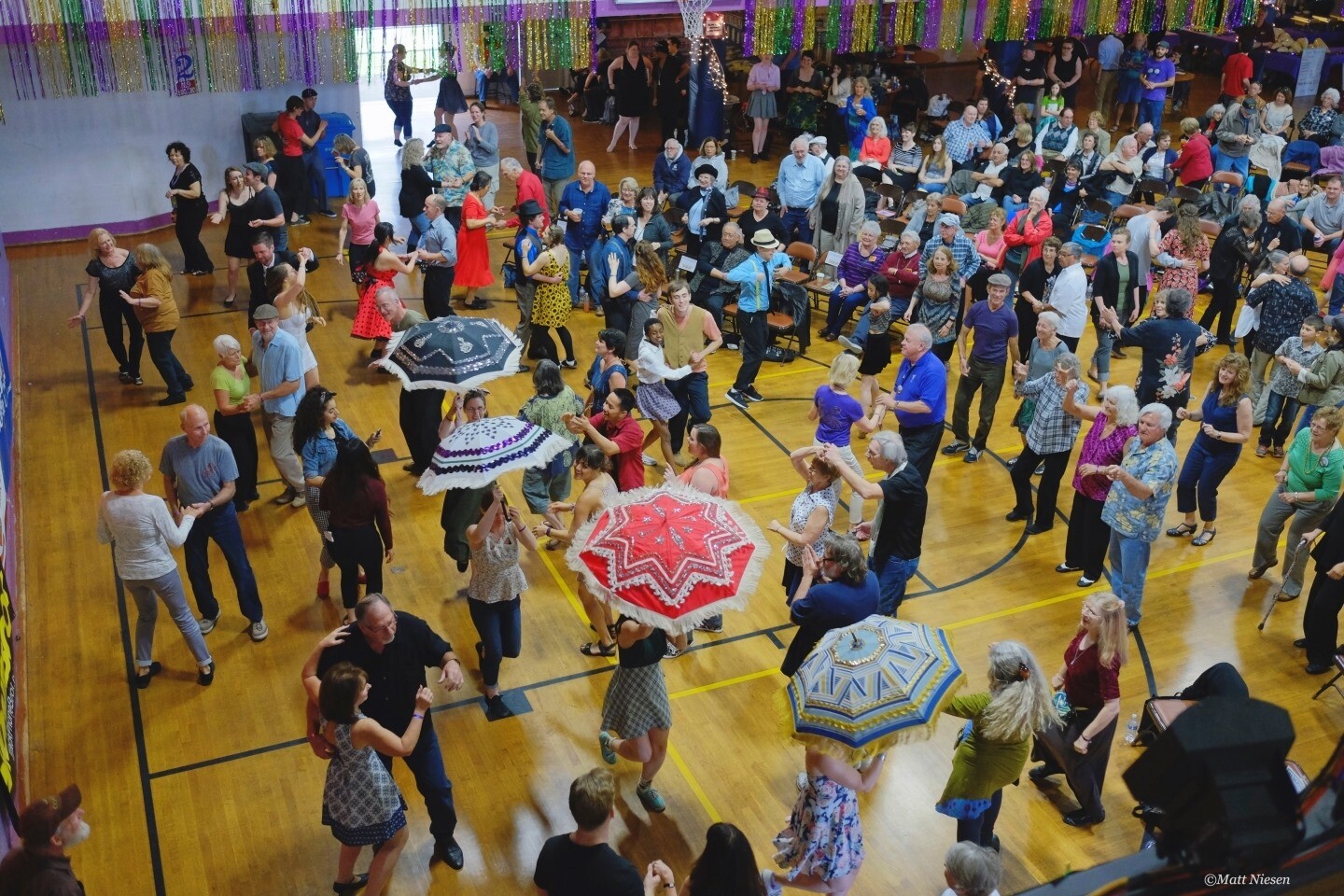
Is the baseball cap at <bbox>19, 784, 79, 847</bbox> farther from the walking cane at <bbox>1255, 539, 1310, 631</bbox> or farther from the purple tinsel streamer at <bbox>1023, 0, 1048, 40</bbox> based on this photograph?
the purple tinsel streamer at <bbox>1023, 0, 1048, 40</bbox>

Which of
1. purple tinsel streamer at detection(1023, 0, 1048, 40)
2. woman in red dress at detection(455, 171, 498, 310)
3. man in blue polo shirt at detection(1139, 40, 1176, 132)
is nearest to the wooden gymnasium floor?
woman in red dress at detection(455, 171, 498, 310)

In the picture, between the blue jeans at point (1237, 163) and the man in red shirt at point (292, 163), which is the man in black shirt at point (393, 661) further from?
the blue jeans at point (1237, 163)

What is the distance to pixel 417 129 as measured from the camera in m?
20.5

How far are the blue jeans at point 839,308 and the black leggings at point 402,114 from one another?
9.15 metres

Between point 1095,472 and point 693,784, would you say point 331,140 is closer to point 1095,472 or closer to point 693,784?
point 1095,472

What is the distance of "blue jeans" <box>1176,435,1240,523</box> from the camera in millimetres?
8383

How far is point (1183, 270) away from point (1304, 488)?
3901 mm

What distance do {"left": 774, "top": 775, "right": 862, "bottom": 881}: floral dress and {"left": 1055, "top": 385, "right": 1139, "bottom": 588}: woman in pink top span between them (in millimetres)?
3313

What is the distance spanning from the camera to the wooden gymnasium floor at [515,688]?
579 centimetres

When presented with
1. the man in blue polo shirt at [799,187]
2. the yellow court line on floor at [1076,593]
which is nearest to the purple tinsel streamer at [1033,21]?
the man in blue polo shirt at [799,187]

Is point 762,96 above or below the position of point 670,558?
above

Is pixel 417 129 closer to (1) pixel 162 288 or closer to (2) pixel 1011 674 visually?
(1) pixel 162 288

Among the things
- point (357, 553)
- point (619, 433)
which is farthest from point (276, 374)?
point (619, 433)

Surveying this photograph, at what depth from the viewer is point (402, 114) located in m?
18.4
